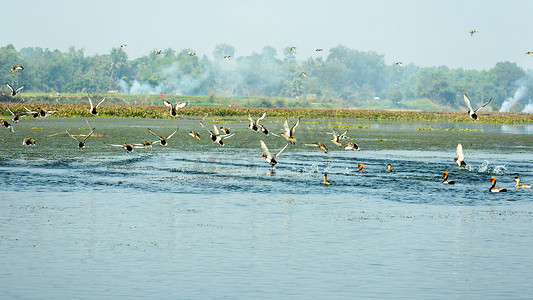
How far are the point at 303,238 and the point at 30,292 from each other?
9138 millimetres

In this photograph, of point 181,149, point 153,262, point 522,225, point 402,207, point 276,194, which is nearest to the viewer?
point 153,262

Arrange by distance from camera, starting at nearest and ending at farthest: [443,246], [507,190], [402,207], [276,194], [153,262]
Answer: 1. [153,262]
2. [443,246]
3. [402,207]
4. [276,194]
5. [507,190]

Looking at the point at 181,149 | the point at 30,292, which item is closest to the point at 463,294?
the point at 30,292

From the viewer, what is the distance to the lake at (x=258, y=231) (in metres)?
18.0

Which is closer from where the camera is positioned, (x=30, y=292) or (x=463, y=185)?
(x=30, y=292)

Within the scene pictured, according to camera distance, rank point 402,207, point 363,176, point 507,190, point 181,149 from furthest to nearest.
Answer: point 181,149, point 363,176, point 507,190, point 402,207

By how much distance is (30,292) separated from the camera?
55.4 feet

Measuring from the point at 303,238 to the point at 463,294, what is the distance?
6968 mm

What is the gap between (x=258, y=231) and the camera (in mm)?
24719

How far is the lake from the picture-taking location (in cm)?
1800

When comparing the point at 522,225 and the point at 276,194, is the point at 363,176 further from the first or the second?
the point at 522,225

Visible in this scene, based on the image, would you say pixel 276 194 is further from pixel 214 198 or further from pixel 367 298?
pixel 367 298

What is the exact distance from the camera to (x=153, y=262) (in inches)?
789

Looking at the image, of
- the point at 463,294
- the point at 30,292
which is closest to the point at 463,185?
→ the point at 463,294
